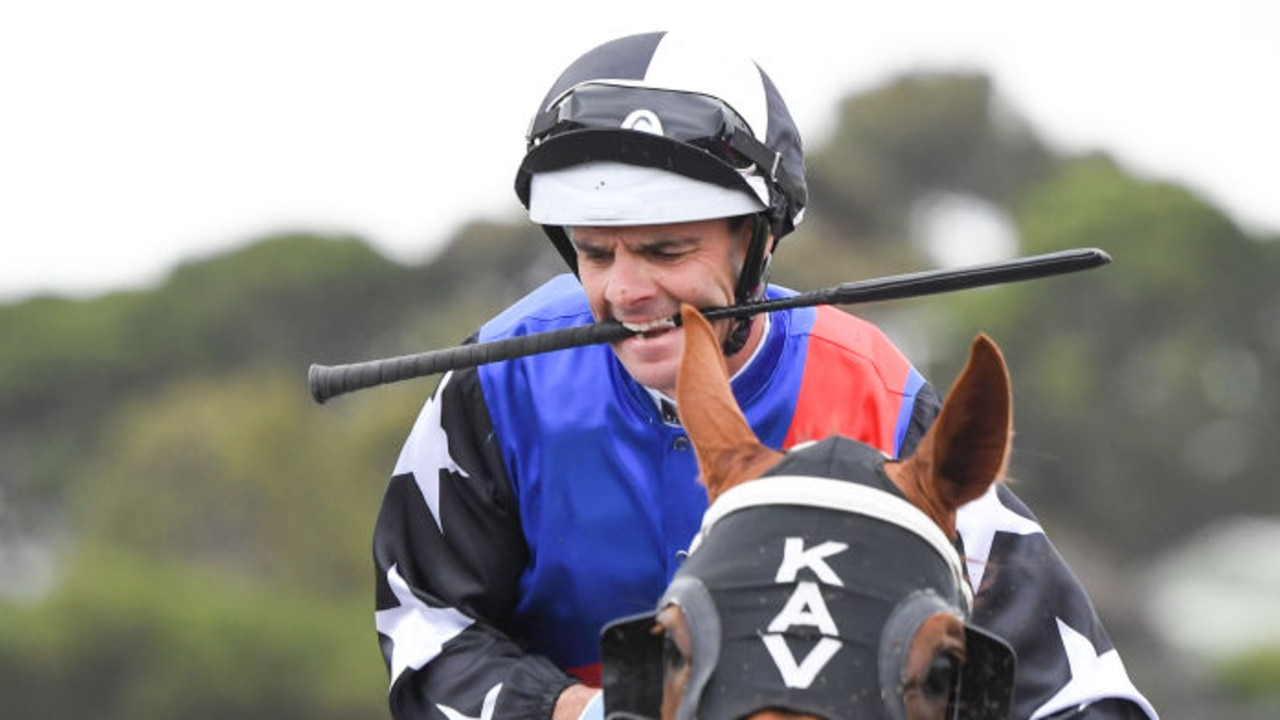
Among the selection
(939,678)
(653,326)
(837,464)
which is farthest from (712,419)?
(653,326)

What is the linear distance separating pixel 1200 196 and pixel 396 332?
10.3 m

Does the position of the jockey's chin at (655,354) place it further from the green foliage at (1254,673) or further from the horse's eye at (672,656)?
the green foliage at (1254,673)

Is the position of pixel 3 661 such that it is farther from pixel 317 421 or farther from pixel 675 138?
pixel 675 138

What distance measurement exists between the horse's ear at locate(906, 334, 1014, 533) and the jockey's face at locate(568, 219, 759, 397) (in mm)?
817

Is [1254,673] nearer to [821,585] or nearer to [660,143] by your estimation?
[660,143]

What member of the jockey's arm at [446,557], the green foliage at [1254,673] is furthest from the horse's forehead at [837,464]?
the green foliage at [1254,673]

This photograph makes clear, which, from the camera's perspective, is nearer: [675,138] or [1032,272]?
[1032,272]

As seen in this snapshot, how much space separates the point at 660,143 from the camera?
14.0ft

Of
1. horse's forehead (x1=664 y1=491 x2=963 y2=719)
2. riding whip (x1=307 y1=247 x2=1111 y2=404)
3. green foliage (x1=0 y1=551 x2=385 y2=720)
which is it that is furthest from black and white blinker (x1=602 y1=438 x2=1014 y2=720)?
green foliage (x1=0 y1=551 x2=385 y2=720)

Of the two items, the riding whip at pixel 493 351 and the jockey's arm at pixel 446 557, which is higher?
the riding whip at pixel 493 351

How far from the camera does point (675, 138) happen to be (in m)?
4.26

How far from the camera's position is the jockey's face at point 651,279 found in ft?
14.0

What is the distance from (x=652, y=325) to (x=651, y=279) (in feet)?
0.27

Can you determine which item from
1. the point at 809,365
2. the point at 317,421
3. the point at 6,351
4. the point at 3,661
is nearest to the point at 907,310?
the point at 317,421
